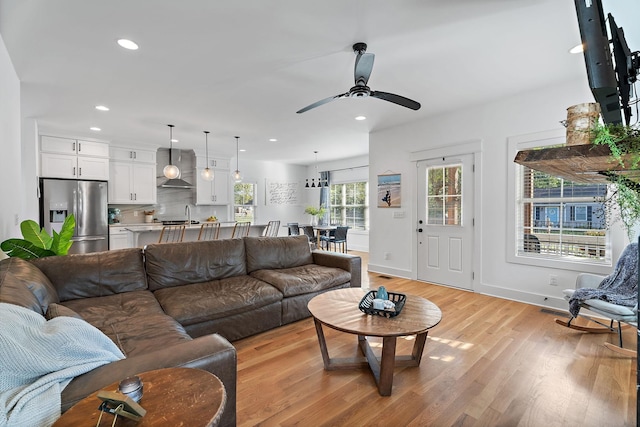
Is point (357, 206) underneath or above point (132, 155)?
underneath

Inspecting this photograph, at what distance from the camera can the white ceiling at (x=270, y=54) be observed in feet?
6.97

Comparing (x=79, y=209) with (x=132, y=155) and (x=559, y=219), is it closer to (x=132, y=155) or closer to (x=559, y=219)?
(x=132, y=155)

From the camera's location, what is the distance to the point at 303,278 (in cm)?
321

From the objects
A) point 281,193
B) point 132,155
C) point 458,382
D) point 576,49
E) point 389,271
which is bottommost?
point 458,382

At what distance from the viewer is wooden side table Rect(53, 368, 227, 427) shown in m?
0.80

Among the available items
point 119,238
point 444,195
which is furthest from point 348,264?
point 119,238

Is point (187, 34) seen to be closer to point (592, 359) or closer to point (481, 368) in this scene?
point (481, 368)

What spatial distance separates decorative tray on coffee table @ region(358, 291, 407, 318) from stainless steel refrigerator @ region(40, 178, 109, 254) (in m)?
5.51

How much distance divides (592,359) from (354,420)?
6.80 ft

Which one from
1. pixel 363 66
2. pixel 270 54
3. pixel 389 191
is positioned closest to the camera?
pixel 363 66

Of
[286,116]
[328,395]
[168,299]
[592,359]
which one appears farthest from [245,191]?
[592,359]

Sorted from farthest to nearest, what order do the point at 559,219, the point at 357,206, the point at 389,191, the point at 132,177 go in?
the point at 357,206 → the point at 132,177 → the point at 389,191 → the point at 559,219

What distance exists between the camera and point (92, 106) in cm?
404

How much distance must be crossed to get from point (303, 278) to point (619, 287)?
2938mm
